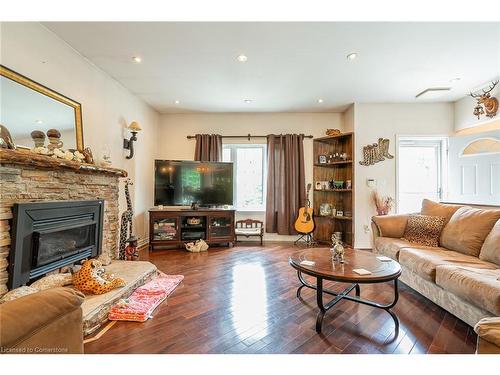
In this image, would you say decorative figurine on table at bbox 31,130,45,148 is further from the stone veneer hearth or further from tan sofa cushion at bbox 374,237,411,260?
tan sofa cushion at bbox 374,237,411,260

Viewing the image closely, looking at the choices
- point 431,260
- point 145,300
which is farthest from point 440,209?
point 145,300

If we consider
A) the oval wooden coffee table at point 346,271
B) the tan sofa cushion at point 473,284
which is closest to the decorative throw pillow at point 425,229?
the tan sofa cushion at point 473,284

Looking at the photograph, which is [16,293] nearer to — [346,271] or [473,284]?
[346,271]

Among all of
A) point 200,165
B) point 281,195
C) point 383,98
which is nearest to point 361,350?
point 281,195

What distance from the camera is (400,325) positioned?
1.81 metres

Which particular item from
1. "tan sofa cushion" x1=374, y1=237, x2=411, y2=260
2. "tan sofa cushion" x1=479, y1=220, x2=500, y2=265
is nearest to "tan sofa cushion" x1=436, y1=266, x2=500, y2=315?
"tan sofa cushion" x1=479, y1=220, x2=500, y2=265

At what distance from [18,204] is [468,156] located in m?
5.47

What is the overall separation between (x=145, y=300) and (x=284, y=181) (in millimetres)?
3175

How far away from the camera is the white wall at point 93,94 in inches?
80.4

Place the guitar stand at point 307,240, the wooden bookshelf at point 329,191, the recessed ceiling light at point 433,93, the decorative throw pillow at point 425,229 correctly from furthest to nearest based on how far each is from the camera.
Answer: the wooden bookshelf at point 329,191
the guitar stand at point 307,240
the recessed ceiling light at point 433,93
the decorative throw pillow at point 425,229

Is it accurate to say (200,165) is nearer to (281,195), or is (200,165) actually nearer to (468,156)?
(281,195)

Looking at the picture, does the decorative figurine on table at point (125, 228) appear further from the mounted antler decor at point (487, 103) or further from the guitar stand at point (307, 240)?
the mounted antler decor at point (487, 103)

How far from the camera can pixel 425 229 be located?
2.75 metres

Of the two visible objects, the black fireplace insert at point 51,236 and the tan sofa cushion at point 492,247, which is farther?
the tan sofa cushion at point 492,247
